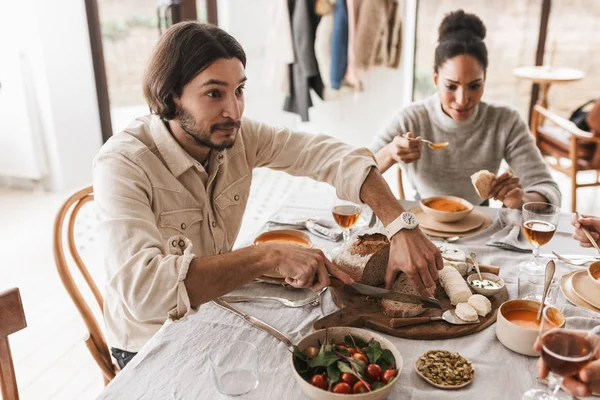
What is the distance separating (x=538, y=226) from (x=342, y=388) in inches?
31.4

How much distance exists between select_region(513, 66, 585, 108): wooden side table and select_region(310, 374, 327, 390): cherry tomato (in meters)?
3.96

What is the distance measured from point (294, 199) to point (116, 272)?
0.91 meters

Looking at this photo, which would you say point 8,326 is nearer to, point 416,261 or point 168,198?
point 168,198

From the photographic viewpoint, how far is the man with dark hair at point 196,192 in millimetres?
1106

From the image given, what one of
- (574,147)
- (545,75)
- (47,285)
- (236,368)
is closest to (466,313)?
(236,368)

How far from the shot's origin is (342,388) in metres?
0.89

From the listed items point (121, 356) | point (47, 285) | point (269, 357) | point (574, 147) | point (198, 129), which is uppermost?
point (198, 129)

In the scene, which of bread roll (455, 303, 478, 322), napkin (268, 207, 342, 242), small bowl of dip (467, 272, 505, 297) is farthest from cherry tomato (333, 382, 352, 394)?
napkin (268, 207, 342, 242)

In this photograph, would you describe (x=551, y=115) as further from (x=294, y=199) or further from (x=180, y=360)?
(x=180, y=360)

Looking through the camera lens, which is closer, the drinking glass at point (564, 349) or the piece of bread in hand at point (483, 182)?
the drinking glass at point (564, 349)

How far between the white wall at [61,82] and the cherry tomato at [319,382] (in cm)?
374

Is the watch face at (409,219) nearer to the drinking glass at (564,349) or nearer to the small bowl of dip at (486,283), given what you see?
the small bowl of dip at (486,283)

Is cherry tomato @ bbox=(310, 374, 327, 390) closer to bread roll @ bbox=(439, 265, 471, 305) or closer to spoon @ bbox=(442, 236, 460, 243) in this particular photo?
bread roll @ bbox=(439, 265, 471, 305)

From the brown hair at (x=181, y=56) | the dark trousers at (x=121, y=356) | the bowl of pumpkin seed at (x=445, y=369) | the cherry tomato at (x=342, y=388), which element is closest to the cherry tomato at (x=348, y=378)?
the cherry tomato at (x=342, y=388)
